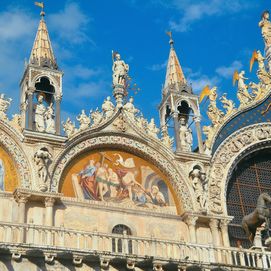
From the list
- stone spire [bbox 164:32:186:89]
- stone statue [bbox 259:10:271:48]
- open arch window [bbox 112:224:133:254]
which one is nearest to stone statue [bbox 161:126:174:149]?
stone spire [bbox 164:32:186:89]

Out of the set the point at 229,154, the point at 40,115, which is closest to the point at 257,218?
the point at 229,154

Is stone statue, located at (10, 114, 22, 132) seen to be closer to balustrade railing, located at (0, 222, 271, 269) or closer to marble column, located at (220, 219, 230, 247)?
balustrade railing, located at (0, 222, 271, 269)

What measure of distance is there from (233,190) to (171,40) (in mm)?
5364

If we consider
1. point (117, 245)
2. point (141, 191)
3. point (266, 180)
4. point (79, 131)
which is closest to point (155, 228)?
point (141, 191)

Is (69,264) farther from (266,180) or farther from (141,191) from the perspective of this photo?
(266,180)

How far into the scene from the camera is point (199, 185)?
17297mm

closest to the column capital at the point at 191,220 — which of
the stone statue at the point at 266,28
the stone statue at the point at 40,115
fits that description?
the stone statue at the point at 40,115

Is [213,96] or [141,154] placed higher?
[213,96]

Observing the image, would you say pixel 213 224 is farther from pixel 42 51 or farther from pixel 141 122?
pixel 42 51

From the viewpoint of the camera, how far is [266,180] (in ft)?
63.9

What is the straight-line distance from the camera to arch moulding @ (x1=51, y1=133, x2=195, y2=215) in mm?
16547

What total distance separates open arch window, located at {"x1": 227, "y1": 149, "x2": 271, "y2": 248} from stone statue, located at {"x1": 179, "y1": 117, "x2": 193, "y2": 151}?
69.5 inches

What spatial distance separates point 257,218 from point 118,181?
3779 millimetres

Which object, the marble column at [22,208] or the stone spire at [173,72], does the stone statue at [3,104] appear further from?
the stone spire at [173,72]
